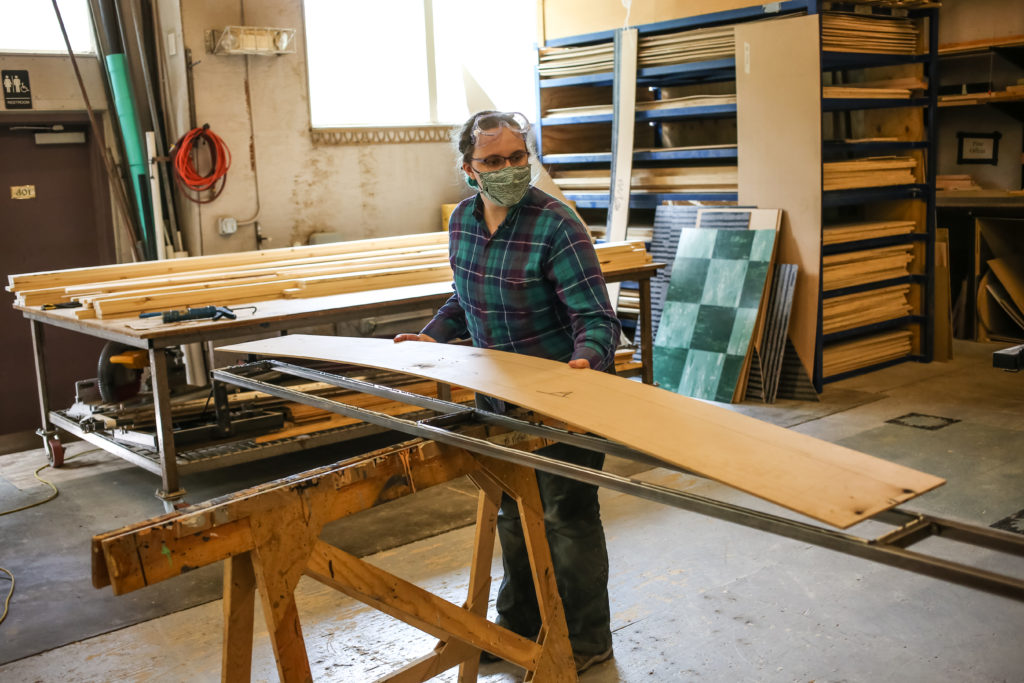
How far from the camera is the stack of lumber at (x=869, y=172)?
541 centimetres

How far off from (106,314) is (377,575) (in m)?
2.68

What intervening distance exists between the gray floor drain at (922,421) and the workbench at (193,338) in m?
1.65

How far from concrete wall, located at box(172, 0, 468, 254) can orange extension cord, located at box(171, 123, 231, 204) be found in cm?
8

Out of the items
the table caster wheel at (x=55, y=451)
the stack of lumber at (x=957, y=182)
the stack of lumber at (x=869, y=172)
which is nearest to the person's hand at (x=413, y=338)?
the table caster wheel at (x=55, y=451)

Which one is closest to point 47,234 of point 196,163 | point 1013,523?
point 196,163

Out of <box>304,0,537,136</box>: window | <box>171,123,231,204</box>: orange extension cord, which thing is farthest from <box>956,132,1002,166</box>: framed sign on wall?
<box>171,123,231,204</box>: orange extension cord

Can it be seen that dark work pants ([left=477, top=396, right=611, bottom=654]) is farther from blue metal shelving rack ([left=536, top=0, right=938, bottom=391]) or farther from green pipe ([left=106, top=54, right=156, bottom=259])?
green pipe ([left=106, top=54, right=156, bottom=259])

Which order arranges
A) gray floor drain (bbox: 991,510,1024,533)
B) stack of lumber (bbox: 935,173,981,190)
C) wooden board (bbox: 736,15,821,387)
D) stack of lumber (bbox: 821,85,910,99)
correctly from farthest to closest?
stack of lumber (bbox: 935,173,981,190) < stack of lumber (bbox: 821,85,910,99) < wooden board (bbox: 736,15,821,387) < gray floor drain (bbox: 991,510,1024,533)

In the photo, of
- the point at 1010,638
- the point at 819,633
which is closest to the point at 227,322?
the point at 819,633

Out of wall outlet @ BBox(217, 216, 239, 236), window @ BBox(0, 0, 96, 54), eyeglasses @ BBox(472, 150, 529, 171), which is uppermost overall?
window @ BBox(0, 0, 96, 54)

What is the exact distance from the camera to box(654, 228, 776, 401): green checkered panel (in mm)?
5402

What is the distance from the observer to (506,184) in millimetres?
2385

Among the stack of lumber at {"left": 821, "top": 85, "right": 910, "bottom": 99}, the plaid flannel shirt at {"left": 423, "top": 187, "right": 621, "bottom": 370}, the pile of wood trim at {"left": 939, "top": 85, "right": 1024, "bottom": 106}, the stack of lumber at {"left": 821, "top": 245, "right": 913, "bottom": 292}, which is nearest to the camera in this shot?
the plaid flannel shirt at {"left": 423, "top": 187, "right": 621, "bottom": 370}

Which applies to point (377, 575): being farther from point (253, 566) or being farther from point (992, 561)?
point (992, 561)
